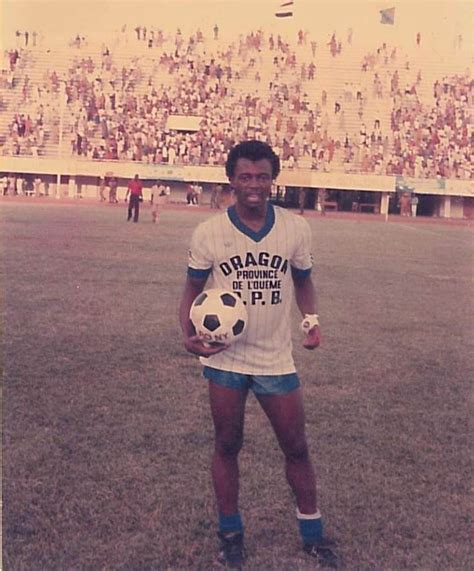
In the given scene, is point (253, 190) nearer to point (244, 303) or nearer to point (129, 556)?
point (244, 303)

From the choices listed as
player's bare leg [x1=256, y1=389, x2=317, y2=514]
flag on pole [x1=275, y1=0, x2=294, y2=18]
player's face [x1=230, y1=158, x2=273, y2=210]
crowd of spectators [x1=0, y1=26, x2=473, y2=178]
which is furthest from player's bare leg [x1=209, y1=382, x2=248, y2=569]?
crowd of spectators [x1=0, y1=26, x2=473, y2=178]

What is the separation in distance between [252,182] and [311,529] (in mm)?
1425

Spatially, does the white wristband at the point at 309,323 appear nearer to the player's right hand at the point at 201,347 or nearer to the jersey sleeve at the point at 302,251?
the jersey sleeve at the point at 302,251

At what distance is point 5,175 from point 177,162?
7.07 m

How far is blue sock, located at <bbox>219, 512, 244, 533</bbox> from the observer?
3.47 meters

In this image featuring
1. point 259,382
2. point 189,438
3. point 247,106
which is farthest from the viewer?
point 247,106

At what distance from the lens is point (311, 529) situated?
349cm

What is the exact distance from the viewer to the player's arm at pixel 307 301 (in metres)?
3.48

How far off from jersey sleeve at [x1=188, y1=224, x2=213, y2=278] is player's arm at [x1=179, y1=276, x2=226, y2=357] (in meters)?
0.05

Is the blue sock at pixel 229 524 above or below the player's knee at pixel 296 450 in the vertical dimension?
below

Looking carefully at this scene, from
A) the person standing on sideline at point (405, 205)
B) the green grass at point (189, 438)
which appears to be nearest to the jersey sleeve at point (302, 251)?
the green grass at point (189, 438)

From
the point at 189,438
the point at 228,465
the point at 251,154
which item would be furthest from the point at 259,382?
the point at 189,438

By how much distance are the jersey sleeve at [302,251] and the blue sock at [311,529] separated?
1.01 metres

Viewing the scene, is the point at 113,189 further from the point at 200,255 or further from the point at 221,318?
the point at 221,318
